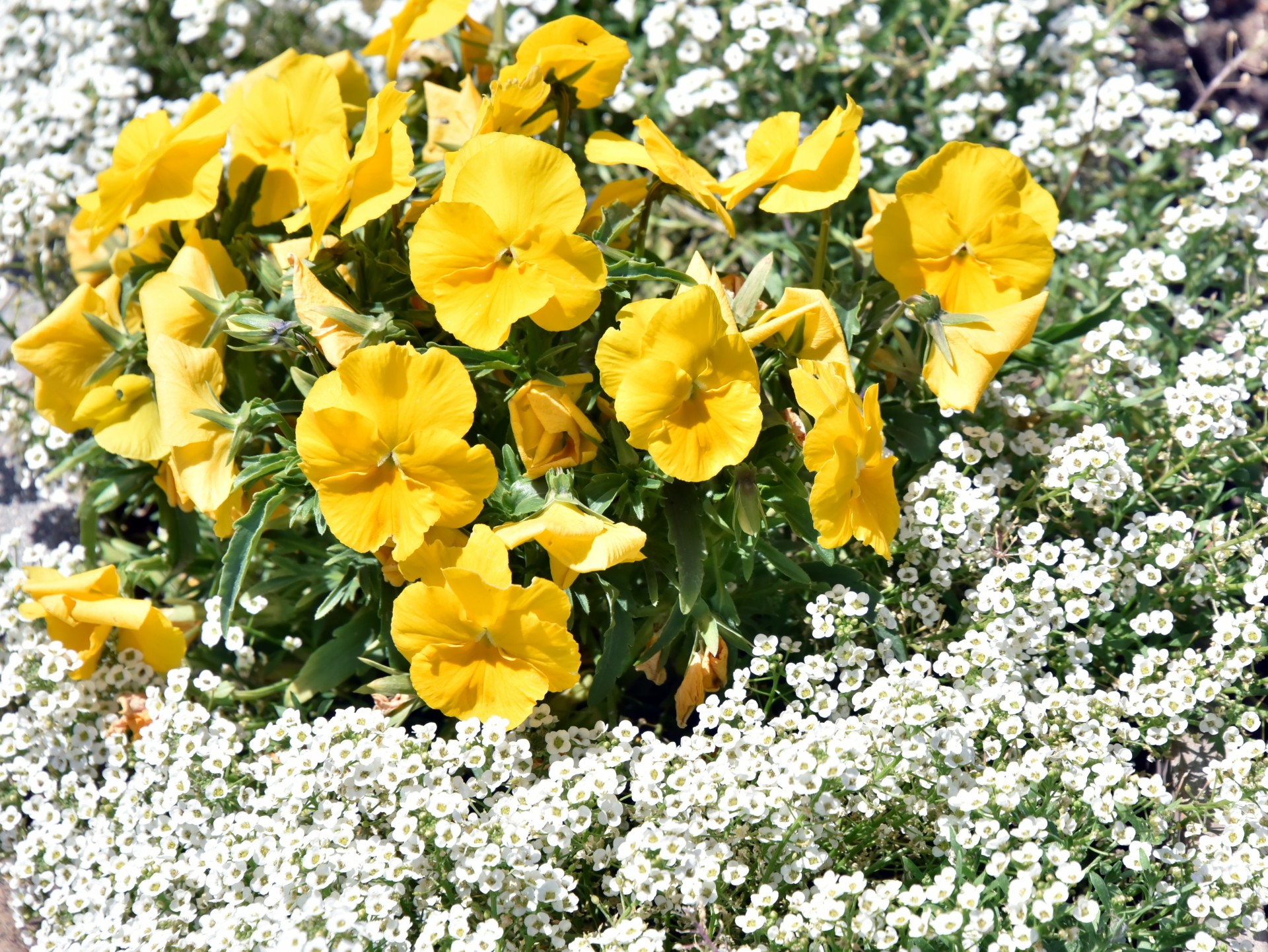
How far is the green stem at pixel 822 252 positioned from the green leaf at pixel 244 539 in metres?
1.05

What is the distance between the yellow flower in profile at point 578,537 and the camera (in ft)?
5.54

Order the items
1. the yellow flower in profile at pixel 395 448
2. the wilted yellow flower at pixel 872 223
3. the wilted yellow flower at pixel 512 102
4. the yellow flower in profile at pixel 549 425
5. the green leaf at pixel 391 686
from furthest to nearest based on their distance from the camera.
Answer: the wilted yellow flower at pixel 872 223 < the green leaf at pixel 391 686 < the wilted yellow flower at pixel 512 102 < the yellow flower in profile at pixel 549 425 < the yellow flower in profile at pixel 395 448

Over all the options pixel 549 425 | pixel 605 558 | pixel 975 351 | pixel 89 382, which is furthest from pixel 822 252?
pixel 89 382

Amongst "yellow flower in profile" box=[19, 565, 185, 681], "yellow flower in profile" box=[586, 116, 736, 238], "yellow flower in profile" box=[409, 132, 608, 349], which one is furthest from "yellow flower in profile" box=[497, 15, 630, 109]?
"yellow flower in profile" box=[19, 565, 185, 681]

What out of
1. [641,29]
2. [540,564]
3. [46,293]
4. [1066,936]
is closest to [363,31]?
[641,29]

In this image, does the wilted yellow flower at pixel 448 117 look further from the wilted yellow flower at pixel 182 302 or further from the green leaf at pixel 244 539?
the green leaf at pixel 244 539

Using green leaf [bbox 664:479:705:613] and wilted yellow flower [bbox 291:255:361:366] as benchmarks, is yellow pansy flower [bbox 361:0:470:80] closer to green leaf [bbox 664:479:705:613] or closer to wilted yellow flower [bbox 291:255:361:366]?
wilted yellow flower [bbox 291:255:361:366]

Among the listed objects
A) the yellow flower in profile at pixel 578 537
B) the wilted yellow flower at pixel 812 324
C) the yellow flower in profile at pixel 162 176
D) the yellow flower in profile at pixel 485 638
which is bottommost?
the yellow flower in profile at pixel 485 638

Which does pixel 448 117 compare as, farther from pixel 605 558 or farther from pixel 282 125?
pixel 605 558

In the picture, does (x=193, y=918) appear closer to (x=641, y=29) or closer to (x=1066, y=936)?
(x=1066, y=936)

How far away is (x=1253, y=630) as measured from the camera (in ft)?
6.30

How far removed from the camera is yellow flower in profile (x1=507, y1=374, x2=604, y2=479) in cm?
181

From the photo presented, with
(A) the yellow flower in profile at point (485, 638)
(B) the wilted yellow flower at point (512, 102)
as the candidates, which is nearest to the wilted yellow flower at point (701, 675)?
(A) the yellow flower in profile at point (485, 638)

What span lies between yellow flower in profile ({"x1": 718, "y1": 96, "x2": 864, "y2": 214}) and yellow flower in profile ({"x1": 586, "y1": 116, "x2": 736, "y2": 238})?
7 cm
